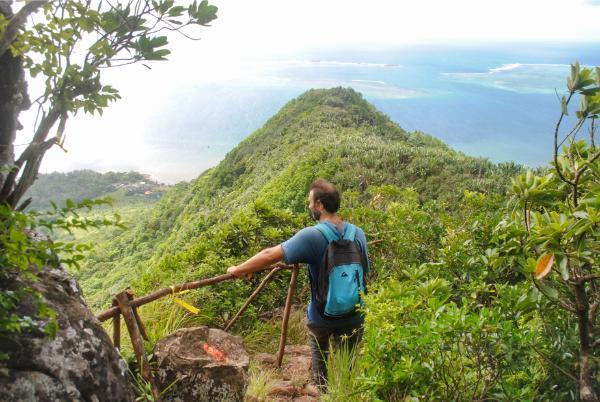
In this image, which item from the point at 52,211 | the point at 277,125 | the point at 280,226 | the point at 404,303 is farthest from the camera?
the point at 277,125

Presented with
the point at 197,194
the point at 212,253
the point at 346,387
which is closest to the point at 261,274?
the point at 212,253

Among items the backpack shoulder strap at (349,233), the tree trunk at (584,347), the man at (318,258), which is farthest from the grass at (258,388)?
the tree trunk at (584,347)

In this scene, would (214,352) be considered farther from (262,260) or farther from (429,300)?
(429,300)

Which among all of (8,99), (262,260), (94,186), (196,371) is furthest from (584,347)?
(94,186)

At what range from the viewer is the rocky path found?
423cm

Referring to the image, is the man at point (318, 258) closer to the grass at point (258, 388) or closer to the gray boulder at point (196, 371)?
the grass at point (258, 388)

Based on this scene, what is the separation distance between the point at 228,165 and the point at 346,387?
43880mm

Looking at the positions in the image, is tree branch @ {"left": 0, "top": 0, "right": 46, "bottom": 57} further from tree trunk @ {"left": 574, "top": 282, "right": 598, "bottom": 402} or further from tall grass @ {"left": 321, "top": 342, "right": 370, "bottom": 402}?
tree trunk @ {"left": 574, "top": 282, "right": 598, "bottom": 402}

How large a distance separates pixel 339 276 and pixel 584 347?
72.8 inches

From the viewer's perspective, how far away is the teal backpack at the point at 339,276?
12.9ft

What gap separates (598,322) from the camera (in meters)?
2.72

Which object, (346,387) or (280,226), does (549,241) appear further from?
(280,226)

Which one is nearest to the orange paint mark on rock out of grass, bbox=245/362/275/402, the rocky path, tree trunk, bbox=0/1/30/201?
grass, bbox=245/362/275/402

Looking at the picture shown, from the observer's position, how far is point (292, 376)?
15.6ft
